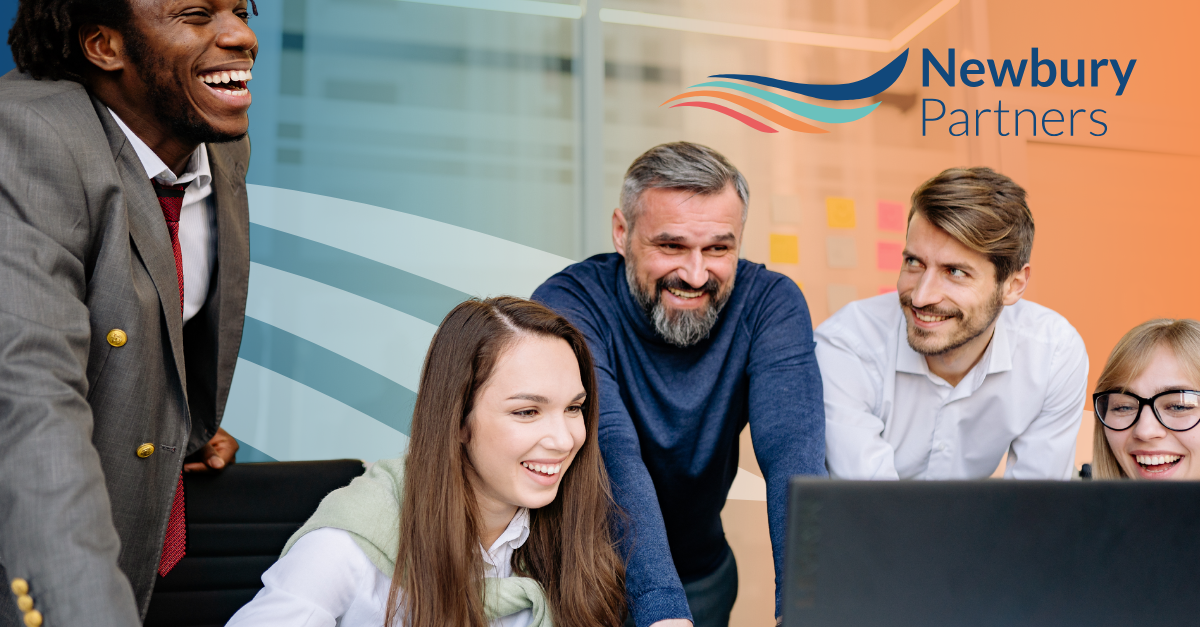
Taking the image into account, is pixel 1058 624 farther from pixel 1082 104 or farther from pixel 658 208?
pixel 1082 104

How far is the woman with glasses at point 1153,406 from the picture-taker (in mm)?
1814

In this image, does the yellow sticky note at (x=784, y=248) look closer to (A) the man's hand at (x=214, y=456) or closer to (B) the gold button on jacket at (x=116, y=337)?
(A) the man's hand at (x=214, y=456)

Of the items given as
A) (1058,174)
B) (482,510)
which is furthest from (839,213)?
(482,510)

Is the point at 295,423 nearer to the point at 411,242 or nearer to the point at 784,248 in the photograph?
the point at 411,242

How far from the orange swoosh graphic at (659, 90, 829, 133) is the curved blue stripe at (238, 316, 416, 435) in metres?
1.72

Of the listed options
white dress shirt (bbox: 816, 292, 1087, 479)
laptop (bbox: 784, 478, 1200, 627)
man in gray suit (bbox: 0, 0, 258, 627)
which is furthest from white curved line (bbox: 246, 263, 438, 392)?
laptop (bbox: 784, 478, 1200, 627)

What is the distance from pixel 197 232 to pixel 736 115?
2.78 meters

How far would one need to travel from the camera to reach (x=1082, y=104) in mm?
4215

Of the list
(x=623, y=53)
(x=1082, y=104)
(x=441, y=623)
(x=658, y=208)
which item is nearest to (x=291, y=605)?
(x=441, y=623)

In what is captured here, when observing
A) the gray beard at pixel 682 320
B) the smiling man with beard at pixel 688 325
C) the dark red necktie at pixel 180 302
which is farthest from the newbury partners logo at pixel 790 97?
the dark red necktie at pixel 180 302

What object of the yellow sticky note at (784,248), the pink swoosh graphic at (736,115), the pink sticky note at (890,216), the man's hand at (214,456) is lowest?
the man's hand at (214,456)

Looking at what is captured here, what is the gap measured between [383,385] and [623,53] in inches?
68.7

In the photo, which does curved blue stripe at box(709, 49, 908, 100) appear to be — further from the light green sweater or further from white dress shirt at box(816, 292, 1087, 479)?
the light green sweater

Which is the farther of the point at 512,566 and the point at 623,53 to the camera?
the point at 623,53
